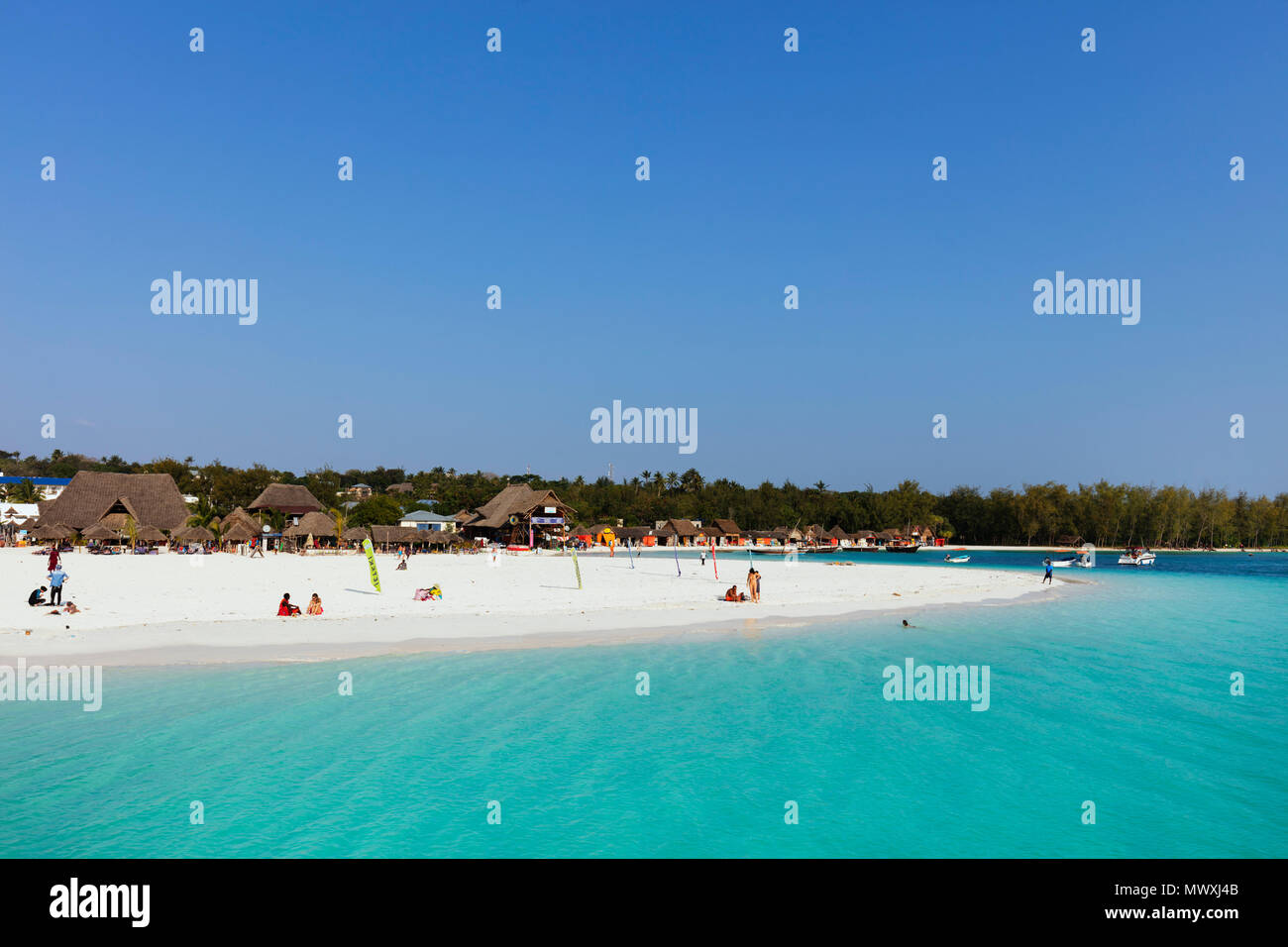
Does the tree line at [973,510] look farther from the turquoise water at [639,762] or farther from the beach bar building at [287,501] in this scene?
the turquoise water at [639,762]

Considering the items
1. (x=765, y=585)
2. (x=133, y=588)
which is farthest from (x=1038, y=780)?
(x=133, y=588)

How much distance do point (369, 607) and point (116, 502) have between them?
188 ft

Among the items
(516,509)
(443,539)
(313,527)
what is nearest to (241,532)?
(313,527)

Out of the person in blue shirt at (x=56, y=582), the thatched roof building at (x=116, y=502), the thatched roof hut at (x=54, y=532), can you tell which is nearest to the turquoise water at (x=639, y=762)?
the person in blue shirt at (x=56, y=582)

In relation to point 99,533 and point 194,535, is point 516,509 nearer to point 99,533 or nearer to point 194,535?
point 194,535

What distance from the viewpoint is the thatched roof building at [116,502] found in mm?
64312

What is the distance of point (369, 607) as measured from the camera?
24.6 meters

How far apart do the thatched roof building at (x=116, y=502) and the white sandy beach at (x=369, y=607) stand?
22984 mm

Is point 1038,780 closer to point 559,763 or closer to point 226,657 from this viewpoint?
point 559,763

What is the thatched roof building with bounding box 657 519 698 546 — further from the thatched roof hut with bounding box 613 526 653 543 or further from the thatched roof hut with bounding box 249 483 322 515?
the thatched roof hut with bounding box 249 483 322 515
